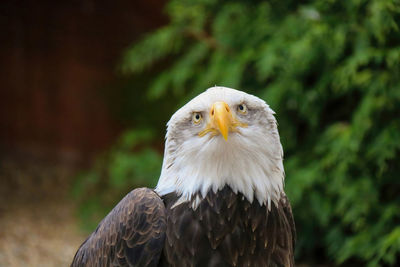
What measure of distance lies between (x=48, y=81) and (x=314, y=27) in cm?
430

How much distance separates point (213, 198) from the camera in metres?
2.09

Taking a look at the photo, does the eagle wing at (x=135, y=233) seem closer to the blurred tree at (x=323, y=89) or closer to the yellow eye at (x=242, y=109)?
the yellow eye at (x=242, y=109)

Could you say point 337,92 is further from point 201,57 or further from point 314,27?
point 201,57

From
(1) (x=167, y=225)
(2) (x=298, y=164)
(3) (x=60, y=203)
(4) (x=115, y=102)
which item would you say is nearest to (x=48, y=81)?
(4) (x=115, y=102)

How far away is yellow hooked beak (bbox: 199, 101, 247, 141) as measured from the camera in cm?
191

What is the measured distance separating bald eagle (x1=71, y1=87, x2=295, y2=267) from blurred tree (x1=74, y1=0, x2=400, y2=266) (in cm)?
173

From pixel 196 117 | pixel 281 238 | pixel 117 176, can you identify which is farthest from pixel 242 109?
pixel 117 176

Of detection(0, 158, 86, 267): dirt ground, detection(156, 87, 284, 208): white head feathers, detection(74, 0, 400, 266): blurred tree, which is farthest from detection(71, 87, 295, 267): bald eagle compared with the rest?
detection(0, 158, 86, 267): dirt ground

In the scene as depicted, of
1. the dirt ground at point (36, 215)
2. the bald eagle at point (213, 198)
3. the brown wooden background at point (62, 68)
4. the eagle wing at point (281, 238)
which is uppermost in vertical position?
the brown wooden background at point (62, 68)

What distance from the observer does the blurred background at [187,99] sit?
389 centimetres

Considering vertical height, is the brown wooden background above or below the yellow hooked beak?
above

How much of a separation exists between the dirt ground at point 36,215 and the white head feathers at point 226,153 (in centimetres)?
331

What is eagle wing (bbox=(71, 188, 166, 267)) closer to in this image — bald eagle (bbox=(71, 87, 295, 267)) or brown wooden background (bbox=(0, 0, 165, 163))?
bald eagle (bbox=(71, 87, 295, 267))

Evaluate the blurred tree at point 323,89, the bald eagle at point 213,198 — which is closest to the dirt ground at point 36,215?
the blurred tree at point 323,89
